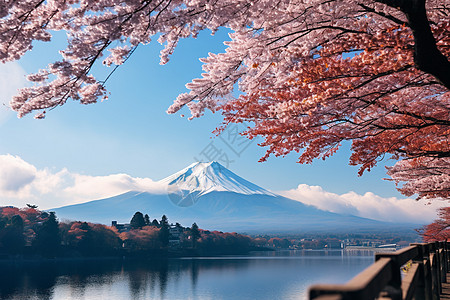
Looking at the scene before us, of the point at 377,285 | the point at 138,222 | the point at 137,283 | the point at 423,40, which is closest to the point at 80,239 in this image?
the point at 138,222

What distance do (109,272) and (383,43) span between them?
163 feet

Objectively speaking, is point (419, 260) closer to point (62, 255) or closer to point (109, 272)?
point (109, 272)

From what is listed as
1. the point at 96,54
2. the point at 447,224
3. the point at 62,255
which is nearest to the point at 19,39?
the point at 96,54

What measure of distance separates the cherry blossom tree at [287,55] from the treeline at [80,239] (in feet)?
172

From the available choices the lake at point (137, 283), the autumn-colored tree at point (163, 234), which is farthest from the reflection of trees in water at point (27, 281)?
the autumn-colored tree at point (163, 234)

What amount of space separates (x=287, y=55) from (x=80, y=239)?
200 ft

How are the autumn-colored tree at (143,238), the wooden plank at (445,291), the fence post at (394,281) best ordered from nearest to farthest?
the fence post at (394,281), the wooden plank at (445,291), the autumn-colored tree at (143,238)

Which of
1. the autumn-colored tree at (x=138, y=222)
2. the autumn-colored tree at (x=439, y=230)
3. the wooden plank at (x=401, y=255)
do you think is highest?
the wooden plank at (x=401, y=255)

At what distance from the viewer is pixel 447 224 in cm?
2098

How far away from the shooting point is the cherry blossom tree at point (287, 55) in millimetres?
4508

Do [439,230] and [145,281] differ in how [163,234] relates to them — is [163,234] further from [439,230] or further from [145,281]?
[439,230]

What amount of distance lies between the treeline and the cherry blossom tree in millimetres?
52448

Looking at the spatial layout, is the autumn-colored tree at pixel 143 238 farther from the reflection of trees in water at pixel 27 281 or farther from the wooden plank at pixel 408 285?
the wooden plank at pixel 408 285

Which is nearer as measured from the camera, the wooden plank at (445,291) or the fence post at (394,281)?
the fence post at (394,281)
